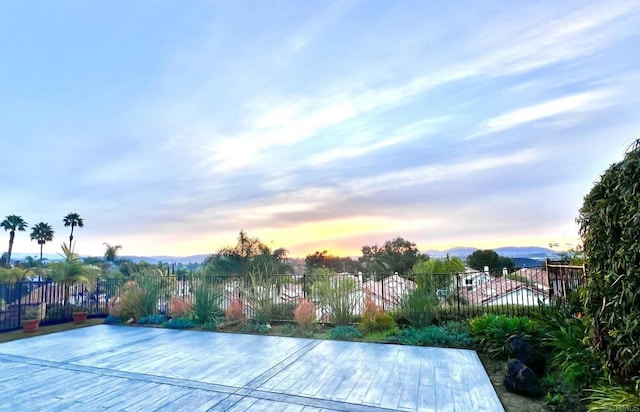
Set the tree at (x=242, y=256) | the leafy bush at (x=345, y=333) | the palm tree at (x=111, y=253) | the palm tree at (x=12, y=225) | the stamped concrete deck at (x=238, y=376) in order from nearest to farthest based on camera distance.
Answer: the stamped concrete deck at (x=238, y=376) → the leafy bush at (x=345, y=333) → the tree at (x=242, y=256) → the palm tree at (x=12, y=225) → the palm tree at (x=111, y=253)

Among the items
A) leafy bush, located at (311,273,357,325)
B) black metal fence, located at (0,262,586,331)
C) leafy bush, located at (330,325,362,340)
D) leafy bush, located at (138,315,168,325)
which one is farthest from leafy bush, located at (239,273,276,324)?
leafy bush, located at (138,315,168,325)

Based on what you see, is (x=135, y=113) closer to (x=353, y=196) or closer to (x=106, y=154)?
(x=106, y=154)

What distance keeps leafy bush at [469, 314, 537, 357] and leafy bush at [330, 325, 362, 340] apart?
2.12 metres

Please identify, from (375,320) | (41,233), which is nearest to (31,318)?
(375,320)

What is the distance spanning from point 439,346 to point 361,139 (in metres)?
5.02

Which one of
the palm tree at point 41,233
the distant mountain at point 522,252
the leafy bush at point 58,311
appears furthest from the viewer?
the palm tree at point 41,233

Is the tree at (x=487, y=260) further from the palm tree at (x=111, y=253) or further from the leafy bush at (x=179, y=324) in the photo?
the palm tree at (x=111, y=253)

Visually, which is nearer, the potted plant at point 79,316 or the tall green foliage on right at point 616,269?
the tall green foliage on right at point 616,269

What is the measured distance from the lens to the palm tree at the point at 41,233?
33438mm

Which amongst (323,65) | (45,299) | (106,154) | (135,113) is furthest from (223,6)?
(45,299)

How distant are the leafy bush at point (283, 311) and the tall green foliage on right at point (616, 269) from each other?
5.99 m

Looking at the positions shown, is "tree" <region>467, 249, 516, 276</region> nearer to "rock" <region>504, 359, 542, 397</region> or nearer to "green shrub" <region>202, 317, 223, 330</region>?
"green shrub" <region>202, 317, 223, 330</region>

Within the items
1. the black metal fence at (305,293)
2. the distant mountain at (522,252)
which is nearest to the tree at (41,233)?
the black metal fence at (305,293)

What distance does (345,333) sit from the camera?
263 inches
